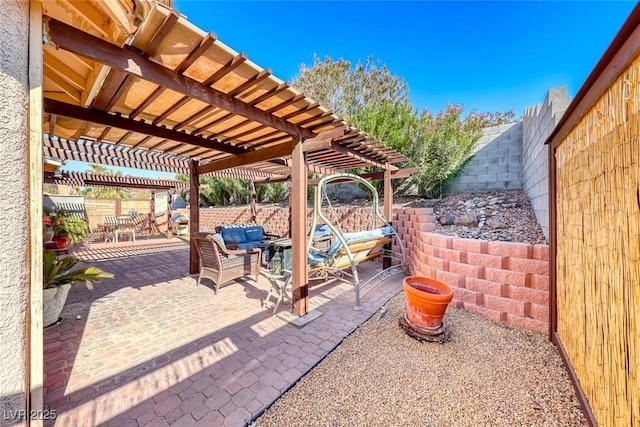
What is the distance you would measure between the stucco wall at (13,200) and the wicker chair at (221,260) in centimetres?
265

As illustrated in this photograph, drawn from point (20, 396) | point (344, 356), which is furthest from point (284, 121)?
point (20, 396)

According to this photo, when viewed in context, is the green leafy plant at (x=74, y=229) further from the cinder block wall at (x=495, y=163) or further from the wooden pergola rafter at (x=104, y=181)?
the cinder block wall at (x=495, y=163)

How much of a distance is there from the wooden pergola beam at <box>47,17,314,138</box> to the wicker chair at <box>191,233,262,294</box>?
233 cm

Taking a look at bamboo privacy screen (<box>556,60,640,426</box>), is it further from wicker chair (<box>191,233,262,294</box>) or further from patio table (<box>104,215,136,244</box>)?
patio table (<box>104,215,136,244</box>)

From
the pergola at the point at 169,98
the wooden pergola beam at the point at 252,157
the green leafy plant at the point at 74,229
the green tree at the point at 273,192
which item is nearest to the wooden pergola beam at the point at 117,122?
the pergola at the point at 169,98

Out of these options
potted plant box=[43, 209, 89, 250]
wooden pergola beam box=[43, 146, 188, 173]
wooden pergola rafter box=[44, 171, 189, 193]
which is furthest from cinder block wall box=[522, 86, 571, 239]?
wooden pergola rafter box=[44, 171, 189, 193]

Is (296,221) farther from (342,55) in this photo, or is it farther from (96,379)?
(342,55)

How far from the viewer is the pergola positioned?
1.64 meters

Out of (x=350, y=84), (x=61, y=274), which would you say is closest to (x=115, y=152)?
(x=61, y=274)

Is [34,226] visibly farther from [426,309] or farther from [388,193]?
[388,193]

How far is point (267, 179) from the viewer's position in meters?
8.66

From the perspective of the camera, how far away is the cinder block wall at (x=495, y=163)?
5816 mm

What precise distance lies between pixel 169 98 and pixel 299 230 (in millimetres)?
2216

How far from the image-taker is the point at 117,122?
3098 mm
